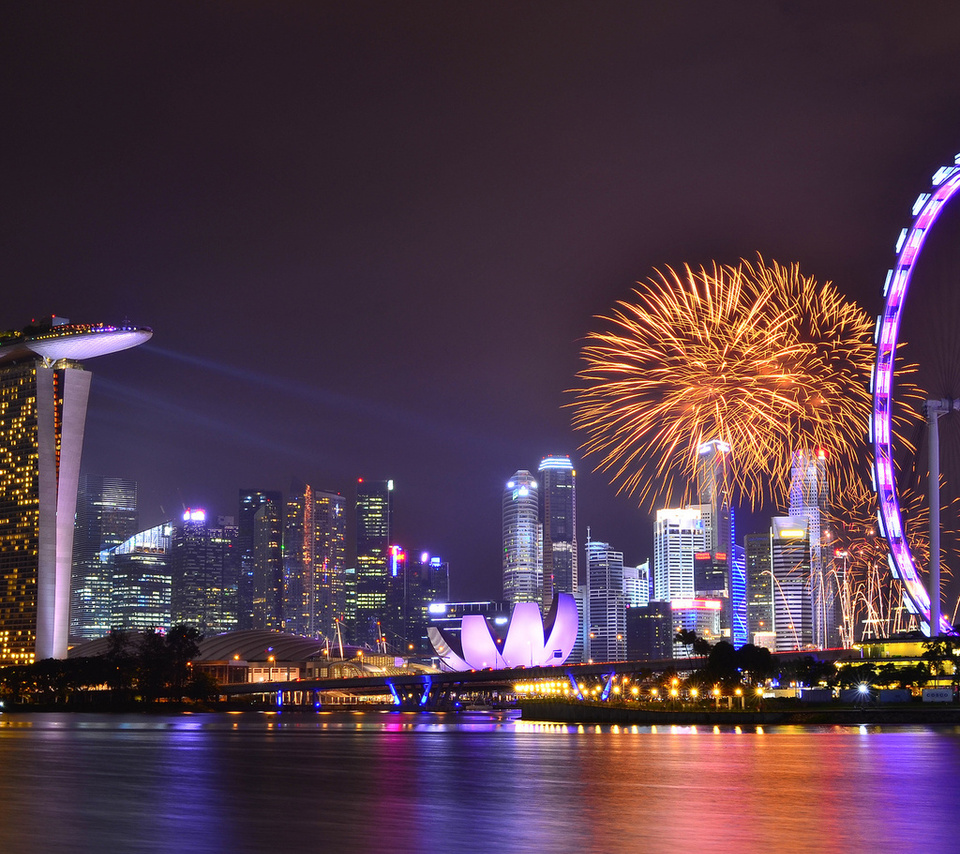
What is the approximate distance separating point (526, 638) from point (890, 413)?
413 feet

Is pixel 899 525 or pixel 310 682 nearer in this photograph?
pixel 899 525

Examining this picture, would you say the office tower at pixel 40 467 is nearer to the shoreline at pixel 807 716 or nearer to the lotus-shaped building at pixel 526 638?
the lotus-shaped building at pixel 526 638

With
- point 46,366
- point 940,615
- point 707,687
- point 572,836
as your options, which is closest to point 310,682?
point 46,366

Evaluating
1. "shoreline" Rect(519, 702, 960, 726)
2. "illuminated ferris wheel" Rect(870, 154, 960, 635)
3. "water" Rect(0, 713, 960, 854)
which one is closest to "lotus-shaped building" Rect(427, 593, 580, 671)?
"shoreline" Rect(519, 702, 960, 726)

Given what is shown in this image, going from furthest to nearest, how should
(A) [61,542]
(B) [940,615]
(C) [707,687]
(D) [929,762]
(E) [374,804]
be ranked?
(A) [61,542] → (C) [707,687] → (B) [940,615] → (D) [929,762] → (E) [374,804]

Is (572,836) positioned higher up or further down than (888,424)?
further down

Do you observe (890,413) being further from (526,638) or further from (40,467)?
(40,467)

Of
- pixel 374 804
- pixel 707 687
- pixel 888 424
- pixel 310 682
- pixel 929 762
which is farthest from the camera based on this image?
pixel 310 682

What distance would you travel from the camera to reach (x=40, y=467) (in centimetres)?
17950

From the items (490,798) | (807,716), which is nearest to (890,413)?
(807,716)

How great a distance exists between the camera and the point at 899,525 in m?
75.4

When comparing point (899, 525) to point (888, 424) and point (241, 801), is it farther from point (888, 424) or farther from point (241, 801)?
point (241, 801)

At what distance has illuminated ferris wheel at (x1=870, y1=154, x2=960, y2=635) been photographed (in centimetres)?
6575

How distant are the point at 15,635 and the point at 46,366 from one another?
4058 cm
